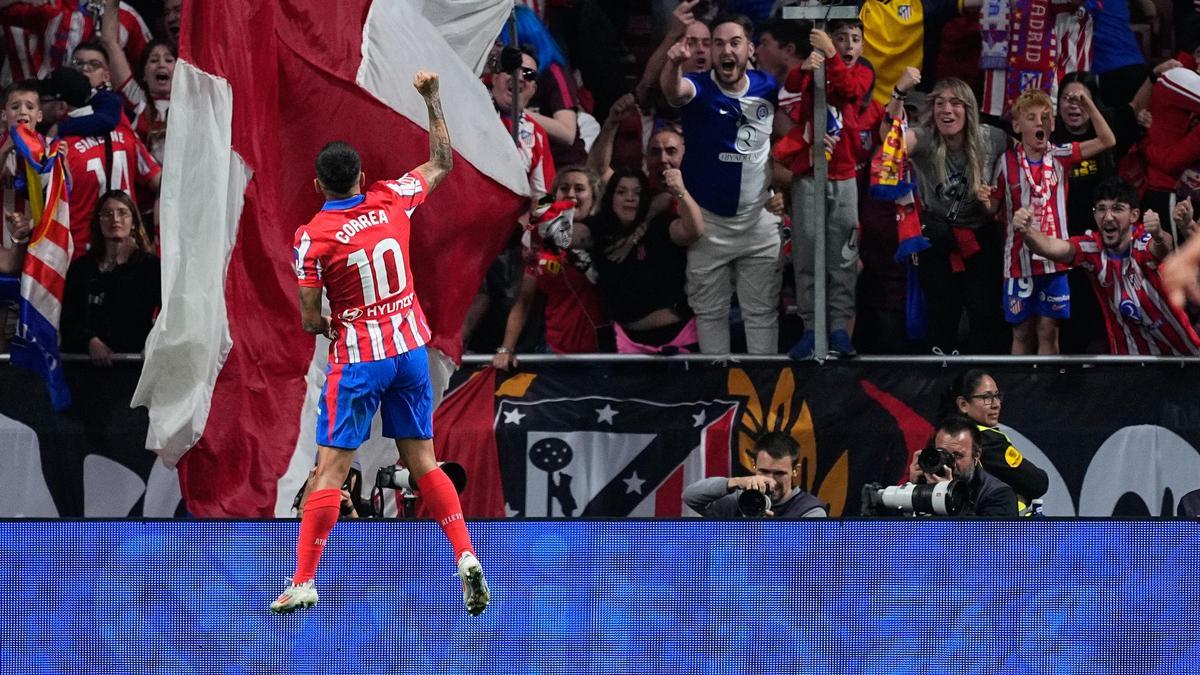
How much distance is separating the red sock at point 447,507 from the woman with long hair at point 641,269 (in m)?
3.02

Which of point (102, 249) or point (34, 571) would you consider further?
point (102, 249)

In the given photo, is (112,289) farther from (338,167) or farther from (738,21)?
(738,21)

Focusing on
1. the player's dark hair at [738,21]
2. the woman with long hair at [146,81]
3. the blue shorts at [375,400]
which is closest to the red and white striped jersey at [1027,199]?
the player's dark hair at [738,21]

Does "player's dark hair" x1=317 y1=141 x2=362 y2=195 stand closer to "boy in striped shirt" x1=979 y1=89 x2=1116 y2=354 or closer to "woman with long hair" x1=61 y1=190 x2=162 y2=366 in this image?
"woman with long hair" x1=61 y1=190 x2=162 y2=366

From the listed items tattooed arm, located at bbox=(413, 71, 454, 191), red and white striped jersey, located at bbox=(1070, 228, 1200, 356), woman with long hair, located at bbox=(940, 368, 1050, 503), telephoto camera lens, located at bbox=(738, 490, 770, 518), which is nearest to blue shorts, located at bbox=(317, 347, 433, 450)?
tattooed arm, located at bbox=(413, 71, 454, 191)

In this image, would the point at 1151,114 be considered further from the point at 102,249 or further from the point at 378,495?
the point at 102,249

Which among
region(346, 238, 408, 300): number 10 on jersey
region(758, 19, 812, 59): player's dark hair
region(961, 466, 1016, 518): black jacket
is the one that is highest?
region(758, 19, 812, 59): player's dark hair

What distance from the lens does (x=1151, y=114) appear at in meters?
10.9

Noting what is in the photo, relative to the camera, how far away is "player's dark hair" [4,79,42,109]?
34.3 feet

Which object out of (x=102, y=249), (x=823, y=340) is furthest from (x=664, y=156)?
(x=102, y=249)

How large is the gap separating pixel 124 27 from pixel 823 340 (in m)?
4.66

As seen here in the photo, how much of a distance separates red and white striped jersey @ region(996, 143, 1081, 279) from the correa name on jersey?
13.1 feet

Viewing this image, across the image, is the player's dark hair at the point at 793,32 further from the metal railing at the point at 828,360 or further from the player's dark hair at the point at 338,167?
the player's dark hair at the point at 338,167

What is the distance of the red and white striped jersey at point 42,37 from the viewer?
38.2ft
